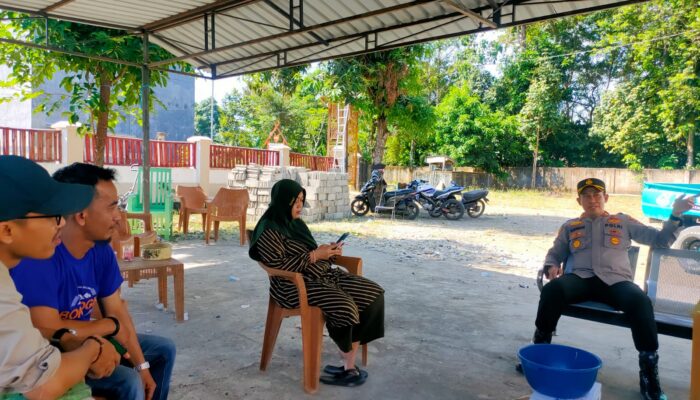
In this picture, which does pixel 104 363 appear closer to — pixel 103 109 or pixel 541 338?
pixel 541 338

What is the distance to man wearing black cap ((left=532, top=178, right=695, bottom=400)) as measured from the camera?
2.95 metres

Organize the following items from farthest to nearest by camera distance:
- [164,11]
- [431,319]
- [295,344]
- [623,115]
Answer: [623,115] < [164,11] < [431,319] < [295,344]

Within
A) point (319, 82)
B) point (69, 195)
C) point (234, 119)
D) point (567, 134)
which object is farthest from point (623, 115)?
point (69, 195)

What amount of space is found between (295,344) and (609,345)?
231 cm

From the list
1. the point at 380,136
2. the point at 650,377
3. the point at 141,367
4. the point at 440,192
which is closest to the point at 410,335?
the point at 650,377

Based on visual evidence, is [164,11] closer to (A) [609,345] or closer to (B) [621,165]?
(A) [609,345]

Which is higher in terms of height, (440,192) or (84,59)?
(84,59)

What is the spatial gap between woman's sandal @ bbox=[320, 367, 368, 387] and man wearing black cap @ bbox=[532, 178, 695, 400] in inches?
45.7

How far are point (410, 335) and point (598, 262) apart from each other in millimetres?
1445

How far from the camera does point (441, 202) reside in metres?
12.7

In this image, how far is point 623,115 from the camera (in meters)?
23.0

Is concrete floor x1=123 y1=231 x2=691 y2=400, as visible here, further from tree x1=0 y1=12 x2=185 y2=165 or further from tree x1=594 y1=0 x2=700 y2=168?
tree x1=594 y1=0 x2=700 y2=168

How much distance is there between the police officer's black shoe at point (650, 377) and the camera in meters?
2.71

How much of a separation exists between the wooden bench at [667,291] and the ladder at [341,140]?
14335 millimetres
